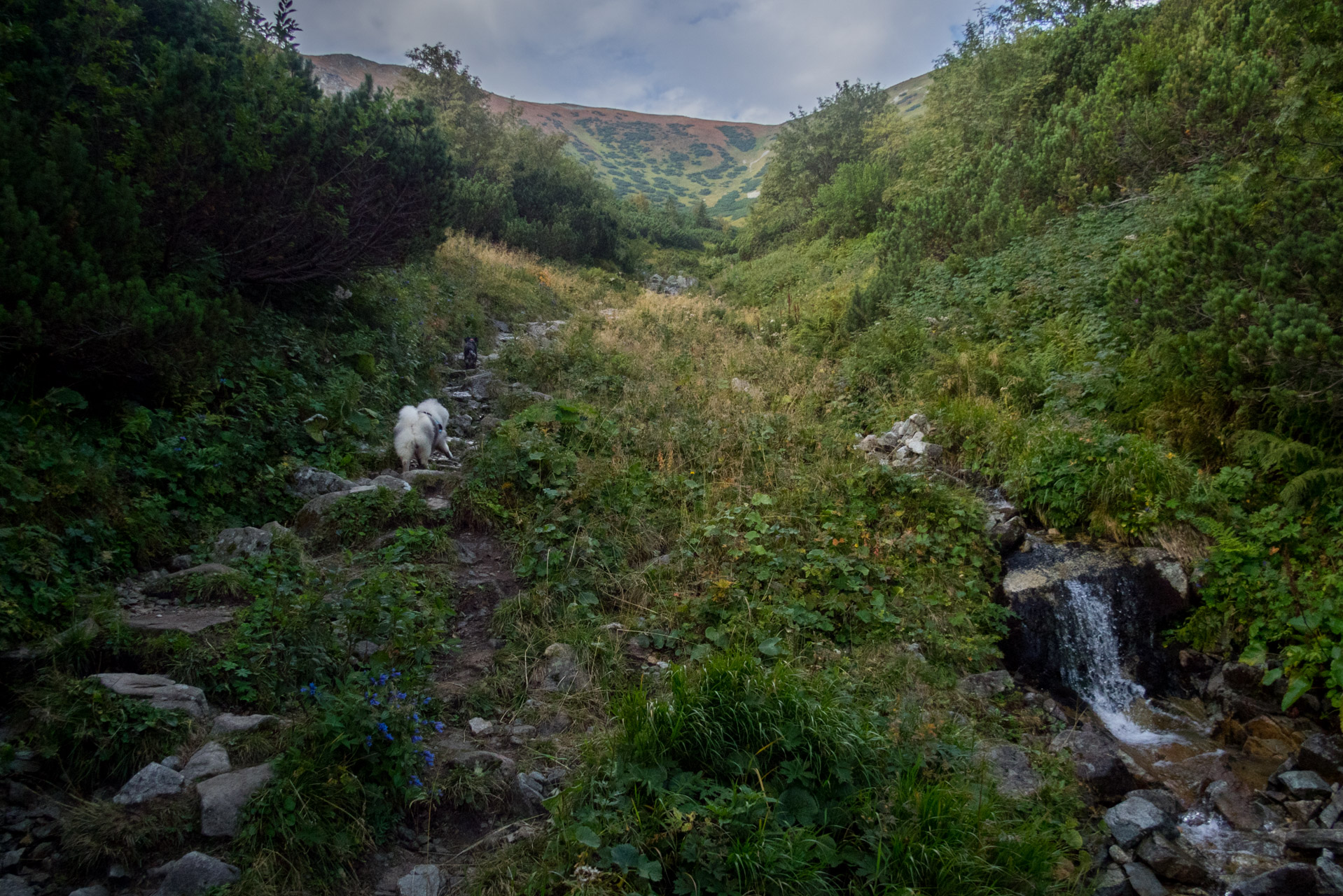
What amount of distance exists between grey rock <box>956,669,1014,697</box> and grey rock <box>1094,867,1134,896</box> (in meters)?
1.21

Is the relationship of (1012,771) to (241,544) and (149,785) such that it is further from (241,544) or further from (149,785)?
(241,544)

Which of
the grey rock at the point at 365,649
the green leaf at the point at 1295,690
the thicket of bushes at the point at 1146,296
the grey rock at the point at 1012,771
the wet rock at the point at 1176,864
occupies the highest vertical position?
the thicket of bushes at the point at 1146,296

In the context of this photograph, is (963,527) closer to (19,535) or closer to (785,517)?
(785,517)

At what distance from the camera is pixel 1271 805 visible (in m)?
3.91

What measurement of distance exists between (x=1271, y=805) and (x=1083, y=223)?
337 inches

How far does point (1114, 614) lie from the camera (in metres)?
5.37

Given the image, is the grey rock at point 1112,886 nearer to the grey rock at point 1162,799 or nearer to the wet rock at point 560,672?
the grey rock at point 1162,799

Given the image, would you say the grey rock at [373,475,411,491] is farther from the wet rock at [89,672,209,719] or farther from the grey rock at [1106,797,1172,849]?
the grey rock at [1106,797,1172,849]

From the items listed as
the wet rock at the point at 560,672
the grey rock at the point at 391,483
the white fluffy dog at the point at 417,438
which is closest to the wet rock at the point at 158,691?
the wet rock at the point at 560,672

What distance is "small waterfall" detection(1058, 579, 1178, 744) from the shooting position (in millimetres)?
5168

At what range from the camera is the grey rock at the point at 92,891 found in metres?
2.12

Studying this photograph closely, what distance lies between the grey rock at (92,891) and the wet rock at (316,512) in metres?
3.03

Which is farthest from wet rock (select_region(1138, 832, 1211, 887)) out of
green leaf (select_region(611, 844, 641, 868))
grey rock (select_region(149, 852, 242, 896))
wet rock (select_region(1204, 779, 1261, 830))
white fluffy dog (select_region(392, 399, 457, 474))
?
white fluffy dog (select_region(392, 399, 457, 474))

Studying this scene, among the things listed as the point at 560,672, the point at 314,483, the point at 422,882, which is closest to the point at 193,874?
the point at 422,882
